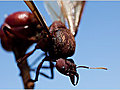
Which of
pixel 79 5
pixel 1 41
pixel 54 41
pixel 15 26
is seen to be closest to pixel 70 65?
pixel 54 41

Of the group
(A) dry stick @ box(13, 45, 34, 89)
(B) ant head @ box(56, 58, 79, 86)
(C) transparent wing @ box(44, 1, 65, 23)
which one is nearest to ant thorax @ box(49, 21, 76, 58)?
(B) ant head @ box(56, 58, 79, 86)

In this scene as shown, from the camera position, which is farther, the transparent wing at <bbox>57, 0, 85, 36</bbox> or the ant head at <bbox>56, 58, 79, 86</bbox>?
the transparent wing at <bbox>57, 0, 85, 36</bbox>

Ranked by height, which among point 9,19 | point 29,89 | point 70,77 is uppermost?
point 9,19

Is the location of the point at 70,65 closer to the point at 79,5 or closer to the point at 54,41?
the point at 54,41

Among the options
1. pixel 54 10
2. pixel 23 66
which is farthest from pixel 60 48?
pixel 23 66

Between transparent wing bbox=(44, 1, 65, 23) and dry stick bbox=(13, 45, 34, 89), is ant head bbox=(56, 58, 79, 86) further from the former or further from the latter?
dry stick bbox=(13, 45, 34, 89)

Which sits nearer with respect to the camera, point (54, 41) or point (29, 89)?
point (54, 41)

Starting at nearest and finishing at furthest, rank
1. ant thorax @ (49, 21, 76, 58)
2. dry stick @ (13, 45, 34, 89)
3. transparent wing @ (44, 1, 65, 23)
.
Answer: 1. ant thorax @ (49, 21, 76, 58)
2. transparent wing @ (44, 1, 65, 23)
3. dry stick @ (13, 45, 34, 89)
